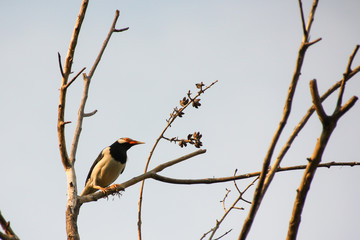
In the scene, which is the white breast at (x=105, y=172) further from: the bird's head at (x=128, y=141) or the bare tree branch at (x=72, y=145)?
the bare tree branch at (x=72, y=145)

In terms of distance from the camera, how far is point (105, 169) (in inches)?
302

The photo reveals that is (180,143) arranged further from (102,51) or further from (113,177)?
(113,177)

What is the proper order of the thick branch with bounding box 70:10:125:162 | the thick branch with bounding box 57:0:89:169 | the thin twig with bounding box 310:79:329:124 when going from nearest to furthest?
the thin twig with bounding box 310:79:329:124 < the thick branch with bounding box 57:0:89:169 < the thick branch with bounding box 70:10:125:162

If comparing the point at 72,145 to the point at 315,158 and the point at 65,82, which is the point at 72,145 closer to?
the point at 65,82

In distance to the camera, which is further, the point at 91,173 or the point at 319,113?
the point at 91,173

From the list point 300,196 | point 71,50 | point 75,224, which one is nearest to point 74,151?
point 75,224

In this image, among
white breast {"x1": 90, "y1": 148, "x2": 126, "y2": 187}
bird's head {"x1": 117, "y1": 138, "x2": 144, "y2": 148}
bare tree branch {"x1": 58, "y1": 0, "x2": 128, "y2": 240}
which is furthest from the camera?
bird's head {"x1": 117, "y1": 138, "x2": 144, "y2": 148}

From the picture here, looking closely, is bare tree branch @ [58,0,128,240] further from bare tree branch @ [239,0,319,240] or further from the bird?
the bird

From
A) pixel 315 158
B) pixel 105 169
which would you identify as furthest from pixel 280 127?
pixel 105 169

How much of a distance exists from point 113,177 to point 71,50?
3724 mm

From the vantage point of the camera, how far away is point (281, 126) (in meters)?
2.56

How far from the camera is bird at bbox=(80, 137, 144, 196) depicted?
25.2ft

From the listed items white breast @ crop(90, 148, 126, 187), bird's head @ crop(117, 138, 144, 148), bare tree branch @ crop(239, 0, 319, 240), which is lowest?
bare tree branch @ crop(239, 0, 319, 240)

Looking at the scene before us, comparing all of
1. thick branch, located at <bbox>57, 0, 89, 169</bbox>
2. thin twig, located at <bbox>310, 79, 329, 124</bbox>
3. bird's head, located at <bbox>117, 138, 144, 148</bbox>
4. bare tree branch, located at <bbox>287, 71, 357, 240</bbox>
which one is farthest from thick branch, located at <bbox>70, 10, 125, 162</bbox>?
bird's head, located at <bbox>117, 138, 144, 148</bbox>
